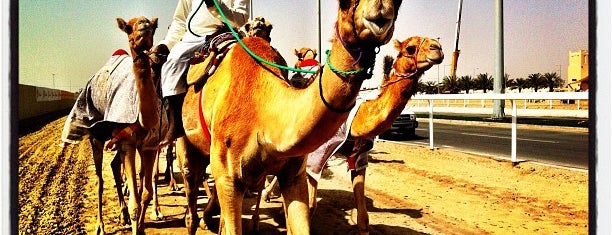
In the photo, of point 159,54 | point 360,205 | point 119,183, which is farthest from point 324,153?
point 119,183

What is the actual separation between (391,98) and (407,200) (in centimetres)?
328

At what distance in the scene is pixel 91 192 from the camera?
26.8 ft

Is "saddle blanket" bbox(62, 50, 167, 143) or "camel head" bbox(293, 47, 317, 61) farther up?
"camel head" bbox(293, 47, 317, 61)

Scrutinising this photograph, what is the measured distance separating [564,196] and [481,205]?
1.14m

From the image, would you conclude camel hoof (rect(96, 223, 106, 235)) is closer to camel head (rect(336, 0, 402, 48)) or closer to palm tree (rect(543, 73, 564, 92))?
camel head (rect(336, 0, 402, 48))

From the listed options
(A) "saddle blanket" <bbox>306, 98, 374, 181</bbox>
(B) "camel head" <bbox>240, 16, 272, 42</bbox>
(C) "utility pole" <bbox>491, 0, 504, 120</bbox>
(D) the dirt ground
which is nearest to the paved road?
(D) the dirt ground

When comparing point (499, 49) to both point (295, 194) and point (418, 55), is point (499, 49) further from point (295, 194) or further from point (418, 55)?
point (295, 194)

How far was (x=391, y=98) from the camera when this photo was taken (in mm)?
4777

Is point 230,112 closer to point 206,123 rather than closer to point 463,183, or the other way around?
point 206,123

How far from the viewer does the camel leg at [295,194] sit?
347 centimetres

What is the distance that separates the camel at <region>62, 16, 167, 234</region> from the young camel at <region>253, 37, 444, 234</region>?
1.72 metres

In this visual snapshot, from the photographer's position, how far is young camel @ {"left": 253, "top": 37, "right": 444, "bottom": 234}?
4758 millimetres

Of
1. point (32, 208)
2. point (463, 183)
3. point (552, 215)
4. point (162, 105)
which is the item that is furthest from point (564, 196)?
point (32, 208)

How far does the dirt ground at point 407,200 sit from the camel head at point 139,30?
2418mm
